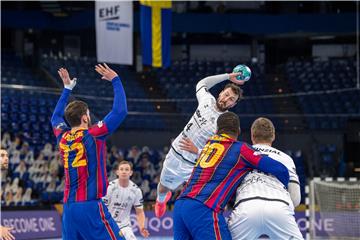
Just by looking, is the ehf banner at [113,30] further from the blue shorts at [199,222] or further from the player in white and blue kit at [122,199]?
the blue shorts at [199,222]

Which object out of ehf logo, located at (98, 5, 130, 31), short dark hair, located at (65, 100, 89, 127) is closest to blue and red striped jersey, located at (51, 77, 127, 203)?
short dark hair, located at (65, 100, 89, 127)

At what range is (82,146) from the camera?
855cm

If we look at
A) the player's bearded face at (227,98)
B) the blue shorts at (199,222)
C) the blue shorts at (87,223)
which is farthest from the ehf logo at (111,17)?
the blue shorts at (199,222)

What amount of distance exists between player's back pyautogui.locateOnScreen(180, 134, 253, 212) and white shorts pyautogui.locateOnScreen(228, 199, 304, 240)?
250mm

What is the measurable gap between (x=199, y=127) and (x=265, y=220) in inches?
128

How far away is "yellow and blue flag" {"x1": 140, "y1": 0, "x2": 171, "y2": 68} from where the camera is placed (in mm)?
22453

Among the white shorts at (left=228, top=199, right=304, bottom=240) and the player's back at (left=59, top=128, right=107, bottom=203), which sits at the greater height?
the player's back at (left=59, top=128, right=107, bottom=203)

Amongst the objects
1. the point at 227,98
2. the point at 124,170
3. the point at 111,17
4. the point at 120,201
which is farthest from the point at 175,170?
the point at 111,17

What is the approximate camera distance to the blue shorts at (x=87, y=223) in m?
8.40

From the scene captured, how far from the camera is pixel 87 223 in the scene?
8.40 meters

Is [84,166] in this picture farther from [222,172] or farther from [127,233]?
[127,233]

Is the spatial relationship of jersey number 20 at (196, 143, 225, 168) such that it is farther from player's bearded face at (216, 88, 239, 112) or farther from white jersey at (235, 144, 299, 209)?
player's bearded face at (216, 88, 239, 112)

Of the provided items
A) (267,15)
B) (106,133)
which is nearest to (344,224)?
(106,133)

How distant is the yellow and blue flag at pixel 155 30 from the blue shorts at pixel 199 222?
1485cm
